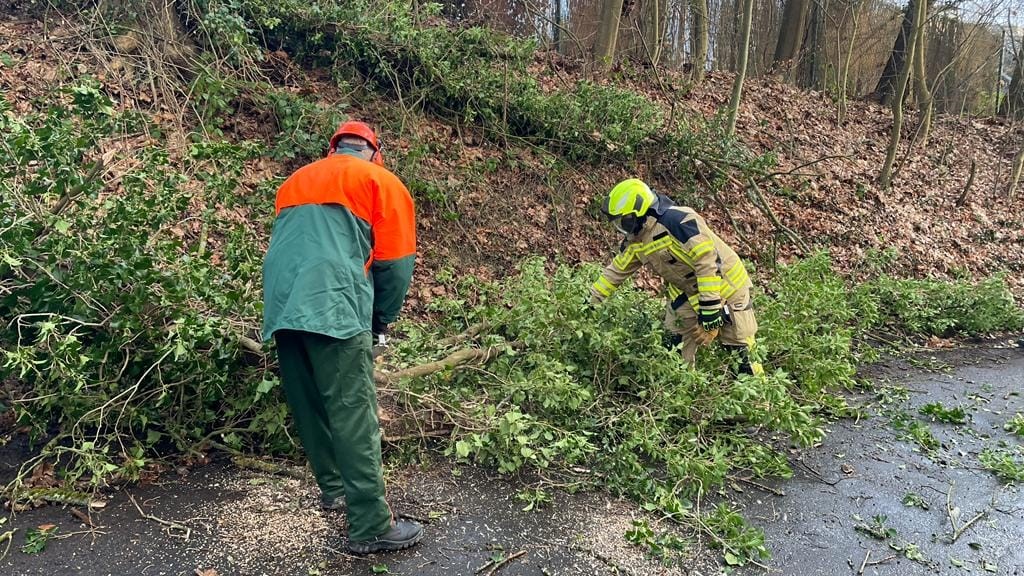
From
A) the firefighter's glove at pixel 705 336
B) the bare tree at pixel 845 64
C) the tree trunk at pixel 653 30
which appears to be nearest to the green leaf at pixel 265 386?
the firefighter's glove at pixel 705 336

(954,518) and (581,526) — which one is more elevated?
(581,526)

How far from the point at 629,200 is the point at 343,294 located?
255cm

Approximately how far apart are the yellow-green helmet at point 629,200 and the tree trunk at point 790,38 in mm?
12852

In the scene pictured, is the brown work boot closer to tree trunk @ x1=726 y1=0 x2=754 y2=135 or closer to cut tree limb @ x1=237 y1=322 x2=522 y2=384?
cut tree limb @ x1=237 y1=322 x2=522 y2=384

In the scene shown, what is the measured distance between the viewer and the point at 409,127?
27.1 feet

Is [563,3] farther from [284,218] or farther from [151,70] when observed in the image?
[284,218]

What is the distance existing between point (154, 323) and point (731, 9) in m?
16.6

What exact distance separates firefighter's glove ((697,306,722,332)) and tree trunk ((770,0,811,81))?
1293cm

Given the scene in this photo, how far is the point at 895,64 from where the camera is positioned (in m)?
15.5

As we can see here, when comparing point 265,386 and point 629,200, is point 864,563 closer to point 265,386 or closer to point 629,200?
point 629,200

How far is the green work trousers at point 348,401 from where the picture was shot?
2.84 metres

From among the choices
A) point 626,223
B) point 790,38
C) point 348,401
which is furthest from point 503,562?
point 790,38

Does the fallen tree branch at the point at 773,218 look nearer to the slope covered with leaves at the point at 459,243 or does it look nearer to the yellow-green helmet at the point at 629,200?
the slope covered with leaves at the point at 459,243

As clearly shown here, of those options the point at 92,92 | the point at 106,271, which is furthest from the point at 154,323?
the point at 92,92
